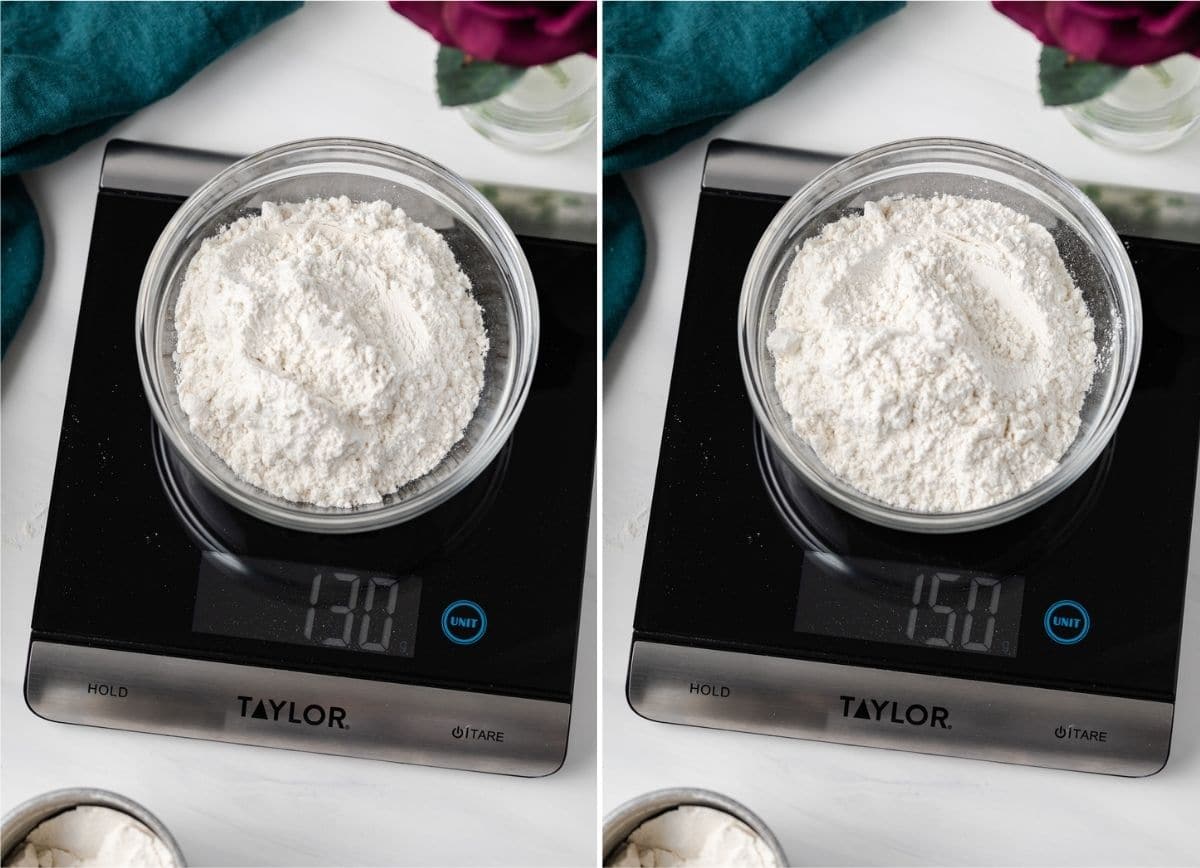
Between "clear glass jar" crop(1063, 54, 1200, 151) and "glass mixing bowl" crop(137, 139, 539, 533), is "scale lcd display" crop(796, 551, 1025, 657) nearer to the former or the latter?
"glass mixing bowl" crop(137, 139, 539, 533)

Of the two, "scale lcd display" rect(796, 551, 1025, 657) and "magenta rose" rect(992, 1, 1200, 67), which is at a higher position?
"magenta rose" rect(992, 1, 1200, 67)

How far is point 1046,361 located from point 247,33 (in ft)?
2.26

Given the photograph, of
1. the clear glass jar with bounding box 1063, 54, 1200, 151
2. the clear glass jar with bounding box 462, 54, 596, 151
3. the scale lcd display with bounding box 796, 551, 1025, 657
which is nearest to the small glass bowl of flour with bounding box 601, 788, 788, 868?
the scale lcd display with bounding box 796, 551, 1025, 657

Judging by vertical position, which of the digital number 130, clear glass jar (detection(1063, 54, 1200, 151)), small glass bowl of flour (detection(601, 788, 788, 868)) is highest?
clear glass jar (detection(1063, 54, 1200, 151))

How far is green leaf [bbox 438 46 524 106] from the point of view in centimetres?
92

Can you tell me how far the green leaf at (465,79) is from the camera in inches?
36.3

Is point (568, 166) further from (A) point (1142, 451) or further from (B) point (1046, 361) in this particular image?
(A) point (1142, 451)

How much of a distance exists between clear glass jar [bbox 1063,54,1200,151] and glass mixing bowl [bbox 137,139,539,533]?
0.49 meters

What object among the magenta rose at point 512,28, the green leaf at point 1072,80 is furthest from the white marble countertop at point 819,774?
the green leaf at point 1072,80

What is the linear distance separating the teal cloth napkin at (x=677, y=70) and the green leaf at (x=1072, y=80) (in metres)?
0.15

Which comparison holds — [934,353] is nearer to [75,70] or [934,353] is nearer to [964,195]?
[964,195]

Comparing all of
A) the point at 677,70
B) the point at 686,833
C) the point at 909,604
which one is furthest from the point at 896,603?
the point at 677,70

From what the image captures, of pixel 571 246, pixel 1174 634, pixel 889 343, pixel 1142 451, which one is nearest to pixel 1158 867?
pixel 1174 634

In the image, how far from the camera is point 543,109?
911 millimetres
